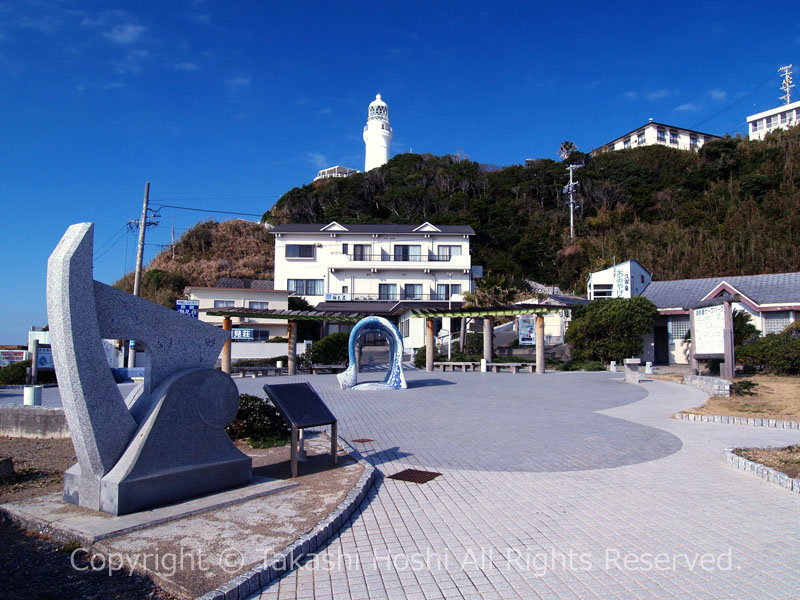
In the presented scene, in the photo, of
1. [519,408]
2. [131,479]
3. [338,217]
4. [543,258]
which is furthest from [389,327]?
[338,217]

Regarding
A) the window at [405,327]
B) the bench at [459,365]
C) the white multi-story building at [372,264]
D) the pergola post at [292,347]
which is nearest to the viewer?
the pergola post at [292,347]

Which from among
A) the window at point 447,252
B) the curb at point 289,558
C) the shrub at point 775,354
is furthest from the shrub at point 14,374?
the window at point 447,252

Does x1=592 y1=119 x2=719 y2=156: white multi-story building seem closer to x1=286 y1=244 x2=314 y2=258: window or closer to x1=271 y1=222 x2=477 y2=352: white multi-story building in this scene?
x1=271 y1=222 x2=477 y2=352: white multi-story building

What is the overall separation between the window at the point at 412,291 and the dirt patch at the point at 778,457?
3860 cm

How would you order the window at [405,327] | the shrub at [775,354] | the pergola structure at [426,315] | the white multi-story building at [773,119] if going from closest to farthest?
the shrub at [775,354], the pergola structure at [426,315], the window at [405,327], the white multi-story building at [773,119]

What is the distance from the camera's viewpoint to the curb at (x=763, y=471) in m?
6.28

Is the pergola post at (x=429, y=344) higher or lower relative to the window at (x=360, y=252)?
lower

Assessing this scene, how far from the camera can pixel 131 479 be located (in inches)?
205

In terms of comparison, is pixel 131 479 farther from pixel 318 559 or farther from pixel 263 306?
pixel 263 306

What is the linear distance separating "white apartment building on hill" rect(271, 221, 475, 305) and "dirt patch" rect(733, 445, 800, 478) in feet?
124

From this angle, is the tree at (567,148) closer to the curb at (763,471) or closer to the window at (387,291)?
the window at (387,291)

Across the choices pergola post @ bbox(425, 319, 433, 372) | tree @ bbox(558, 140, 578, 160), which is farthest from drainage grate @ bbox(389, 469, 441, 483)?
tree @ bbox(558, 140, 578, 160)

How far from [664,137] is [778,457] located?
277 ft

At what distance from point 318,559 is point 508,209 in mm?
60597
